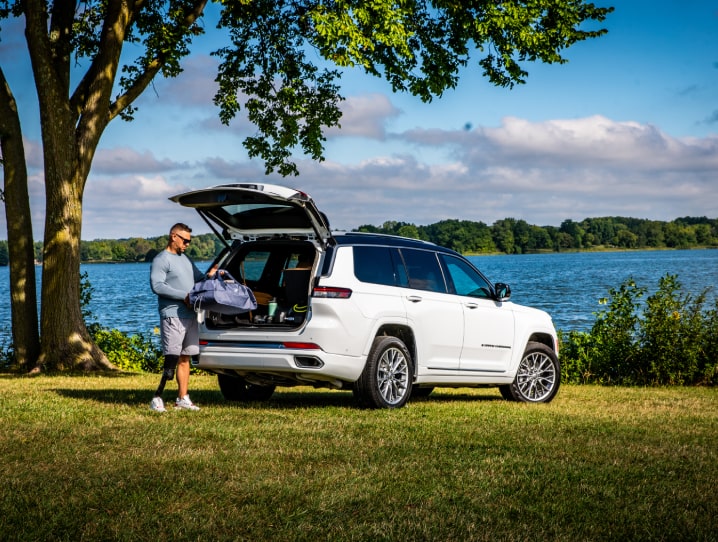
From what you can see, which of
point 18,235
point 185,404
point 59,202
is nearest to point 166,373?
point 185,404

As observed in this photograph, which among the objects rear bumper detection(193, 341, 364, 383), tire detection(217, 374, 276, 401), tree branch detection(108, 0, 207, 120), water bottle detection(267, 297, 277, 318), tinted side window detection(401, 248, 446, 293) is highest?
tree branch detection(108, 0, 207, 120)

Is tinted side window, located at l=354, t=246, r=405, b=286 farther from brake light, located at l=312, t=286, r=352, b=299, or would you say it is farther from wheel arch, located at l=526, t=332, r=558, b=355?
wheel arch, located at l=526, t=332, r=558, b=355

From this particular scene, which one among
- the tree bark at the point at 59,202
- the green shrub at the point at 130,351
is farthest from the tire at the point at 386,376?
the green shrub at the point at 130,351

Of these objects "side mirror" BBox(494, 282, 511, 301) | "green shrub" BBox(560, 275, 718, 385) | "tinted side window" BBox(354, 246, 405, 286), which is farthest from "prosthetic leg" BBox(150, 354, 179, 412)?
"green shrub" BBox(560, 275, 718, 385)

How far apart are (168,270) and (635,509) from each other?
5.42m

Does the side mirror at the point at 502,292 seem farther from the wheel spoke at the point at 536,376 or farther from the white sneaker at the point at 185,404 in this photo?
the white sneaker at the point at 185,404

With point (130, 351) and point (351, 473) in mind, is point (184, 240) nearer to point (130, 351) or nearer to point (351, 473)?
point (351, 473)

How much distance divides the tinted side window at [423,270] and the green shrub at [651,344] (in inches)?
232

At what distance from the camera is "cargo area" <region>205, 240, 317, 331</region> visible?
9625 millimetres

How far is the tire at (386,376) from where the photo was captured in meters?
9.54

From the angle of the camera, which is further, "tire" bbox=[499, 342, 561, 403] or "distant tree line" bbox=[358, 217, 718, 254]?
"distant tree line" bbox=[358, 217, 718, 254]

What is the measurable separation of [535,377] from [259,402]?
365cm

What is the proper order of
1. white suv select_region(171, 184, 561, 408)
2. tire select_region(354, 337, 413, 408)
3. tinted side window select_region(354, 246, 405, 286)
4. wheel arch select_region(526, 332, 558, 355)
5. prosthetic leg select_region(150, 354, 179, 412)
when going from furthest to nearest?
1. wheel arch select_region(526, 332, 558, 355)
2. tinted side window select_region(354, 246, 405, 286)
3. tire select_region(354, 337, 413, 408)
4. prosthetic leg select_region(150, 354, 179, 412)
5. white suv select_region(171, 184, 561, 408)

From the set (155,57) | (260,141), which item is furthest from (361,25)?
(260,141)
